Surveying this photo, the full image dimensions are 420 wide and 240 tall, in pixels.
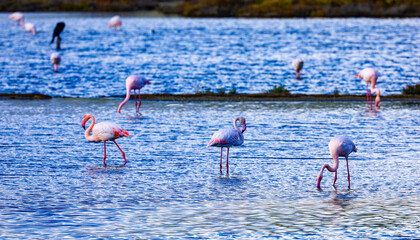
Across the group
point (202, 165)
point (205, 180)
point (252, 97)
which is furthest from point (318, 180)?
point (252, 97)

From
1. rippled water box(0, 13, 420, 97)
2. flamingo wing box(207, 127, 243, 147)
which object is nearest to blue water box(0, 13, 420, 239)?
rippled water box(0, 13, 420, 97)

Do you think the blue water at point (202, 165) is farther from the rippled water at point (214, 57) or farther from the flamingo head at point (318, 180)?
the rippled water at point (214, 57)

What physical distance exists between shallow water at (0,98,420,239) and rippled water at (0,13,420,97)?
7.67 meters

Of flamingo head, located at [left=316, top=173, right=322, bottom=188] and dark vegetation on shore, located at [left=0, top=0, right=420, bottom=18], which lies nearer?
flamingo head, located at [left=316, top=173, right=322, bottom=188]

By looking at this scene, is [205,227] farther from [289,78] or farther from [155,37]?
[155,37]

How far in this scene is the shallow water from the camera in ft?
26.7

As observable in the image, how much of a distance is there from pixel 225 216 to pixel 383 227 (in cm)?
188

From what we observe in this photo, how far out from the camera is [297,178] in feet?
34.4

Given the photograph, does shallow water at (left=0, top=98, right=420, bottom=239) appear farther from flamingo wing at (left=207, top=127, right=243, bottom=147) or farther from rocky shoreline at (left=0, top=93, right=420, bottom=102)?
rocky shoreline at (left=0, top=93, right=420, bottom=102)

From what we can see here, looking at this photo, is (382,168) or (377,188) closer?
(377,188)

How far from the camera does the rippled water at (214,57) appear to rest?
82.1ft

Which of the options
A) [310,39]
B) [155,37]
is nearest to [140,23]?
[155,37]

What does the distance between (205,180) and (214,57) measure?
2580cm

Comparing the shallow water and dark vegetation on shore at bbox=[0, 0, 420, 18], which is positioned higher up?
dark vegetation on shore at bbox=[0, 0, 420, 18]
